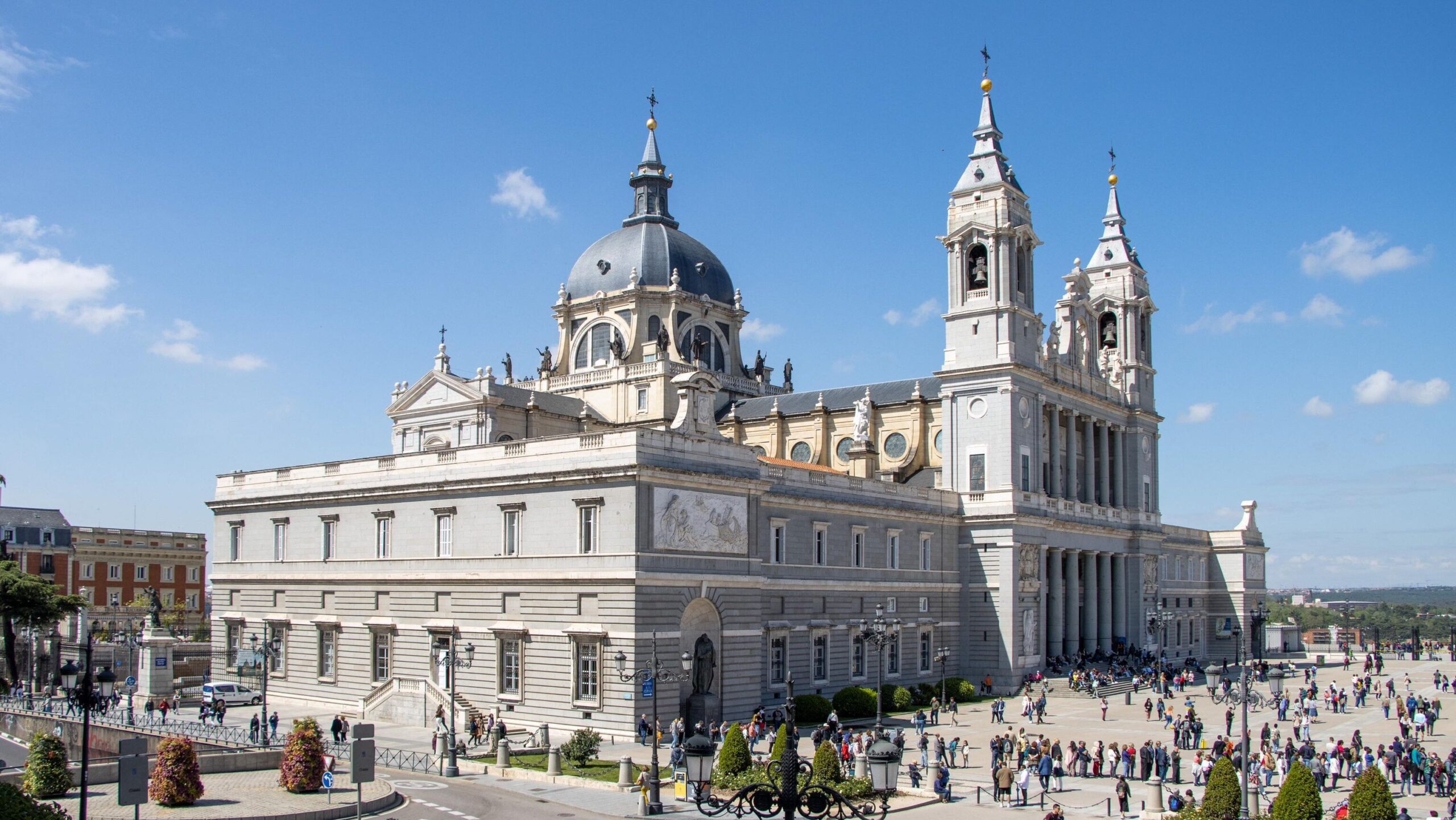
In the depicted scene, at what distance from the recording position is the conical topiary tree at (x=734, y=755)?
36000mm

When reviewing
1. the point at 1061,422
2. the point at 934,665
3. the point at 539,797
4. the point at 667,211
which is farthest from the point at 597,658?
the point at 667,211

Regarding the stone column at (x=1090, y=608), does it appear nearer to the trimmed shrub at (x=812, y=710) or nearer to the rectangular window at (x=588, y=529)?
the trimmed shrub at (x=812, y=710)

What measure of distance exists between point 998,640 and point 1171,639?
30602mm

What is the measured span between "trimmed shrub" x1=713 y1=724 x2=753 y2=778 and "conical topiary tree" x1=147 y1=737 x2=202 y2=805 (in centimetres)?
1324

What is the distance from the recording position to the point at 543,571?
4797 cm

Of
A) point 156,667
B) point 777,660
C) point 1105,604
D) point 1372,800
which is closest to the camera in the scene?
point 1372,800

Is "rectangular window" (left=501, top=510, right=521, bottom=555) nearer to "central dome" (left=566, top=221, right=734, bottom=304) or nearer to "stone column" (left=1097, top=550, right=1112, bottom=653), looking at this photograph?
"central dome" (left=566, top=221, right=734, bottom=304)

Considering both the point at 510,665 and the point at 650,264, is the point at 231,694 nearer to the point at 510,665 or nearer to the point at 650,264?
the point at 510,665

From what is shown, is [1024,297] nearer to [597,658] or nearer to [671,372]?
[671,372]

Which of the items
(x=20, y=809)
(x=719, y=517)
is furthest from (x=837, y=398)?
(x=20, y=809)

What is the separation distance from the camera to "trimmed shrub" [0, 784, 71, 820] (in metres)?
21.2

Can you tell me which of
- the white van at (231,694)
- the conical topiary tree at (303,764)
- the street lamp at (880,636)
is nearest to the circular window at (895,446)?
the street lamp at (880,636)

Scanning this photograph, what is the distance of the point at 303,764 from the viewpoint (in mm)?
34500

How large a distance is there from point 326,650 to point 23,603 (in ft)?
74.9
